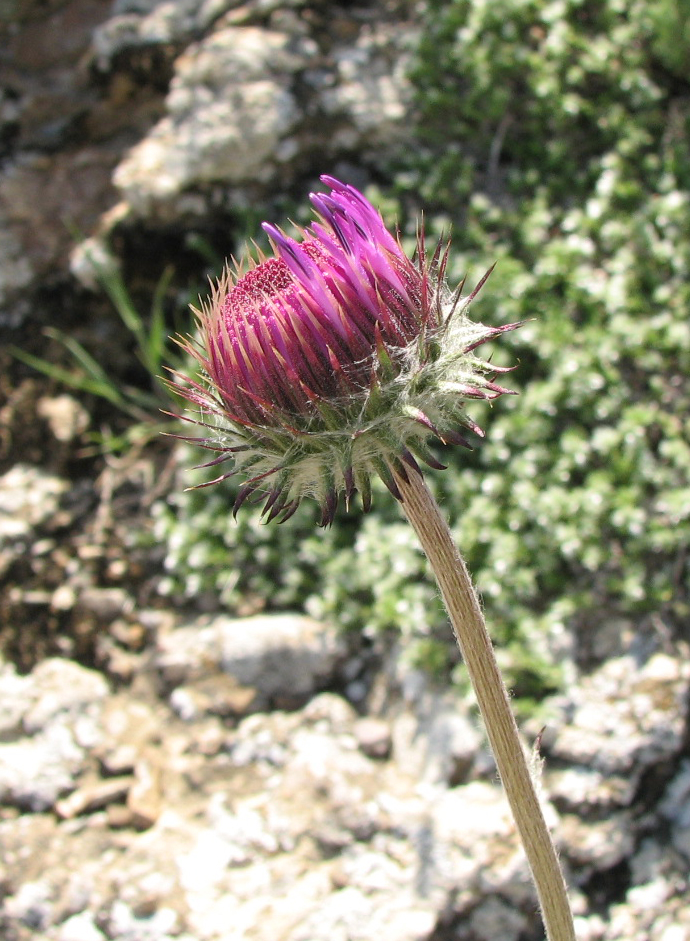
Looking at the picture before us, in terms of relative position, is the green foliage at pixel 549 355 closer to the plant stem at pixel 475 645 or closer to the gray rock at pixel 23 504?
the gray rock at pixel 23 504

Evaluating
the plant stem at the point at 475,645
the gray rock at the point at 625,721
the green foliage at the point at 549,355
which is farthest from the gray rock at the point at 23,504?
the plant stem at the point at 475,645

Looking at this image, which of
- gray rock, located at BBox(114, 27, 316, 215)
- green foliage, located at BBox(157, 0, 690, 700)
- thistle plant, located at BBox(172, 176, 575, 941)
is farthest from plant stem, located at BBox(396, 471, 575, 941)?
gray rock, located at BBox(114, 27, 316, 215)

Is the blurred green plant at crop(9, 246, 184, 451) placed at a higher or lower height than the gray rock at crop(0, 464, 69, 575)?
higher

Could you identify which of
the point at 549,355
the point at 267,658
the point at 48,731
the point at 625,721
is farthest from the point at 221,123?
the point at 625,721

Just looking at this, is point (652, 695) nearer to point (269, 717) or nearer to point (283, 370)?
point (269, 717)

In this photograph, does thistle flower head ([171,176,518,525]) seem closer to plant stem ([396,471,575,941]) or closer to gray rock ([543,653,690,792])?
plant stem ([396,471,575,941])

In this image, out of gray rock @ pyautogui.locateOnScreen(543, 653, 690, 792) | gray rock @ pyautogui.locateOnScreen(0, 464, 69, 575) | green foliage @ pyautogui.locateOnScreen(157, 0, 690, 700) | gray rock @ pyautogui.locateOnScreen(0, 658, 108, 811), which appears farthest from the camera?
gray rock @ pyautogui.locateOnScreen(0, 464, 69, 575)
